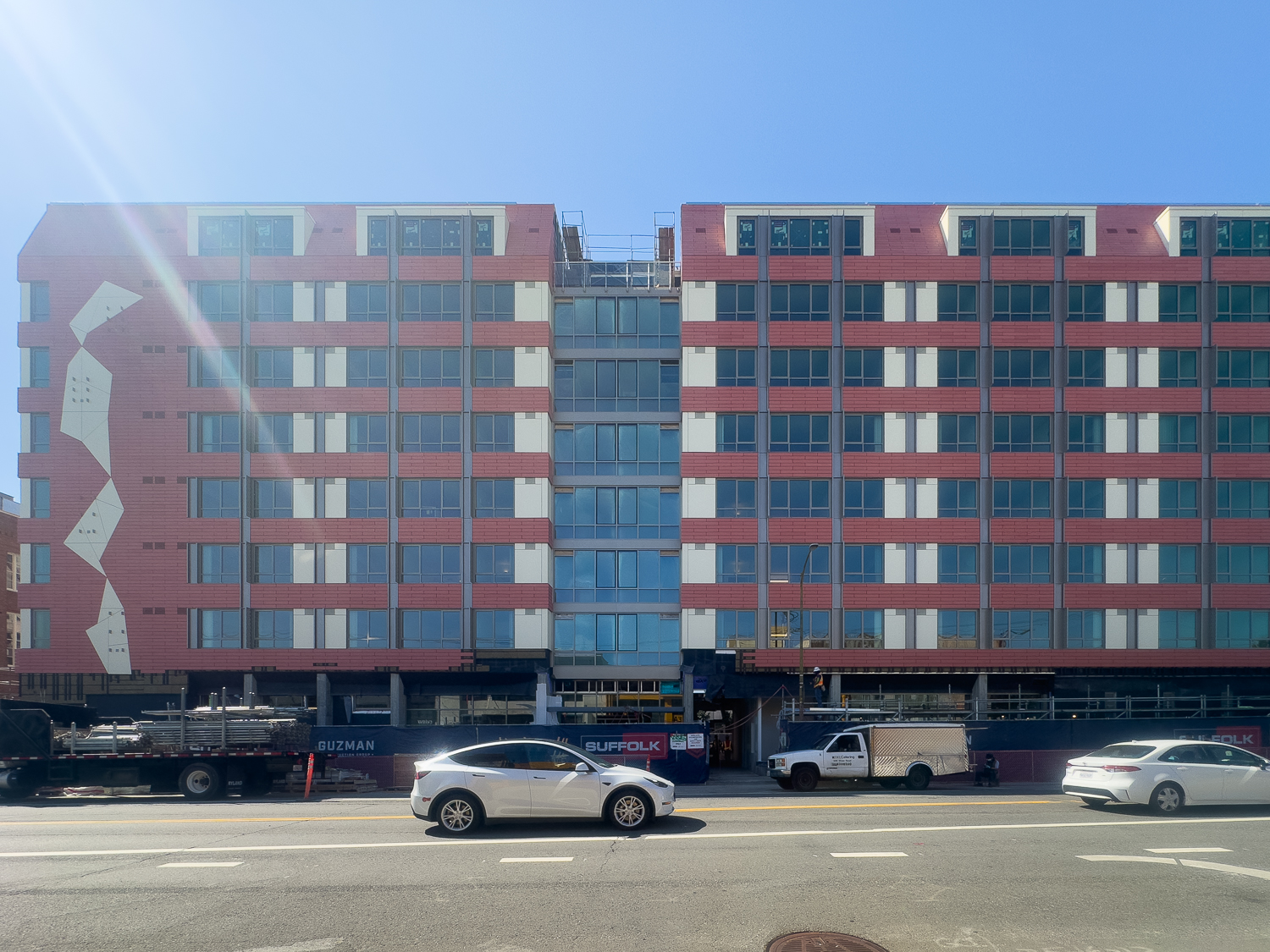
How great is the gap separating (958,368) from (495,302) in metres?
21.0

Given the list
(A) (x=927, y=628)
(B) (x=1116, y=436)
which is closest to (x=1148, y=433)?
(B) (x=1116, y=436)

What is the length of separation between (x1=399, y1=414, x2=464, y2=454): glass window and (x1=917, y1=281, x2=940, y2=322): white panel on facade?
21.2m

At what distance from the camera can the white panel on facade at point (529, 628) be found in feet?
143

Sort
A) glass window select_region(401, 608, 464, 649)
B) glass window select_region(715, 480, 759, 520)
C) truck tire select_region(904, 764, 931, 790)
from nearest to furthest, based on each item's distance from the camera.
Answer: truck tire select_region(904, 764, 931, 790) → glass window select_region(401, 608, 464, 649) → glass window select_region(715, 480, 759, 520)

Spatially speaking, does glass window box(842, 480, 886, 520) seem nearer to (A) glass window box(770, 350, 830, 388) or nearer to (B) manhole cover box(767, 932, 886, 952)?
(A) glass window box(770, 350, 830, 388)

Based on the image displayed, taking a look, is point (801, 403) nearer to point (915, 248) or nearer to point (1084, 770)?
point (915, 248)

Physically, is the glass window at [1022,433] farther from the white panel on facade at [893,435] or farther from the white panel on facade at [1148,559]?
the white panel on facade at [1148,559]

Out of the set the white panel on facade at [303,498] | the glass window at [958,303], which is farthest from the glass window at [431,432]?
the glass window at [958,303]

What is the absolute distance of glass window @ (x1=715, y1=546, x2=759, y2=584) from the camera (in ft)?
145

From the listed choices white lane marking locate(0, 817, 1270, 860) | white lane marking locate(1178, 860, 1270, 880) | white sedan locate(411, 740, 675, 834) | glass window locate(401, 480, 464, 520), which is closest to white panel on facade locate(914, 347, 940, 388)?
glass window locate(401, 480, 464, 520)

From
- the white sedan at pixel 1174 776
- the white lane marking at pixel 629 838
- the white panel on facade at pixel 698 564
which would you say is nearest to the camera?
the white lane marking at pixel 629 838

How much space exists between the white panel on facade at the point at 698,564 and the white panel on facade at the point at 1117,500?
17.7 meters

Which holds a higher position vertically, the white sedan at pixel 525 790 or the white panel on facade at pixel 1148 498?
the white panel on facade at pixel 1148 498

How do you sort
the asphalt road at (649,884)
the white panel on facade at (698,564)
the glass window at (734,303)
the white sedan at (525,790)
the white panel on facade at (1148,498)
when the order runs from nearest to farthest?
1. the asphalt road at (649,884)
2. the white sedan at (525,790)
3. the white panel on facade at (698,564)
4. the white panel on facade at (1148,498)
5. the glass window at (734,303)
